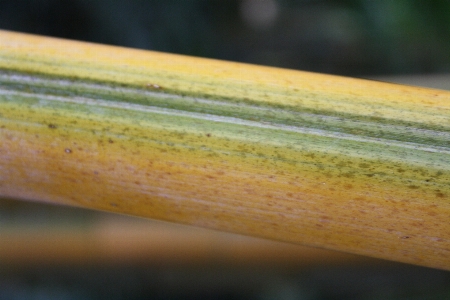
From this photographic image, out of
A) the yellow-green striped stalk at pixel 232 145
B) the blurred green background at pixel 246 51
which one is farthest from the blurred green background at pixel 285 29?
the yellow-green striped stalk at pixel 232 145

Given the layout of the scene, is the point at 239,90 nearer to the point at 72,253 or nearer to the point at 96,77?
the point at 96,77

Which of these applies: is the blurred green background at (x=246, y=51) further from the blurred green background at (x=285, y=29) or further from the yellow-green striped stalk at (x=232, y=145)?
the yellow-green striped stalk at (x=232, y=145)

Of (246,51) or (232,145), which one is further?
(246,51)

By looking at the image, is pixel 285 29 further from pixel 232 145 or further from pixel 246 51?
pixel 232 145

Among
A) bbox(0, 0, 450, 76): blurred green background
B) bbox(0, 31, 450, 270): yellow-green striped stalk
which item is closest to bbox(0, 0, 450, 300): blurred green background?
bbox(0, 0, 450, 76): blurred green background

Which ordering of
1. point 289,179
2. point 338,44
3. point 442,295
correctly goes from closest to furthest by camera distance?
point 289,179
point 442,295
point 338,44

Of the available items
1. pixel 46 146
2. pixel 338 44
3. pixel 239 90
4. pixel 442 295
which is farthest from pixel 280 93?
pixel 338 44

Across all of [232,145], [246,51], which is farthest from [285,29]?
[232,145]
